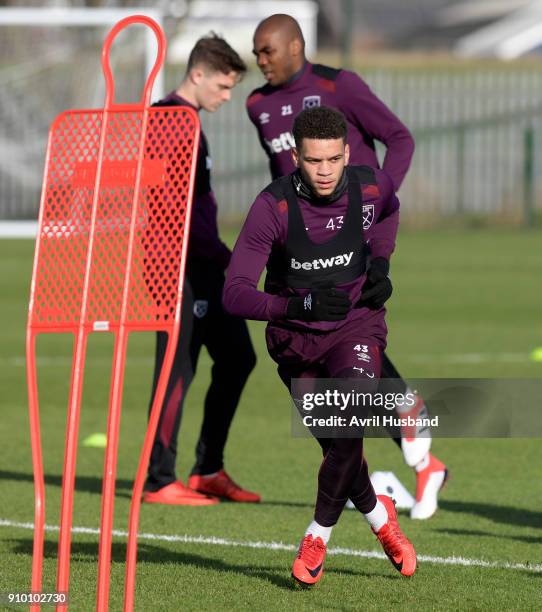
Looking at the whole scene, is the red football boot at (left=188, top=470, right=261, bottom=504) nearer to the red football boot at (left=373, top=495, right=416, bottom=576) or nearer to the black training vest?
the red football boot at (left=373, top=495, right=416, bottom=576)

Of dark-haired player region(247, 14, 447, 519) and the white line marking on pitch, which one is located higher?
dark-haired player region(247, 14, 447, 519)

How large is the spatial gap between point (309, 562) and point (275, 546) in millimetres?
912

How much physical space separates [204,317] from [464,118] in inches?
852

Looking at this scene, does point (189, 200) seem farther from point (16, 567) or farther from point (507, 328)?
point (507, 328)

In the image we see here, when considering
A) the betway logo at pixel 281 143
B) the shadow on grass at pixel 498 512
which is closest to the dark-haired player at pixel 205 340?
the betway logo at pixel 281 143

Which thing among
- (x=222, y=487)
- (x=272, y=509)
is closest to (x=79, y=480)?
(x=222, y=487)

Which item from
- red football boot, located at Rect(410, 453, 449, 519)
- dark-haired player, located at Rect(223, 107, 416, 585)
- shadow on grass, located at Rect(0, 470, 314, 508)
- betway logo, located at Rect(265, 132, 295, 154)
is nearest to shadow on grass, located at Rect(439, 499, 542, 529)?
red football boot, located at Rect(410, 453, 449, 519)

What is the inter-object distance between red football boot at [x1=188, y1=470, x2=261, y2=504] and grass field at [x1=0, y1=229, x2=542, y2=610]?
0.10 metres

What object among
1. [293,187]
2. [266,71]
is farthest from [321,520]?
[266,71]

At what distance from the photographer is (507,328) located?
1498 centimetres

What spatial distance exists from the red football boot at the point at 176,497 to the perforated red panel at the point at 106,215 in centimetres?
266

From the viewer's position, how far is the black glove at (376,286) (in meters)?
5.83

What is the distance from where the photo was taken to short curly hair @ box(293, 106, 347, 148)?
563cm

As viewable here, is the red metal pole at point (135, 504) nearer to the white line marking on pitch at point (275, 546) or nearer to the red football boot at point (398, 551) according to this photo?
the red football boot at point (398, 551)
